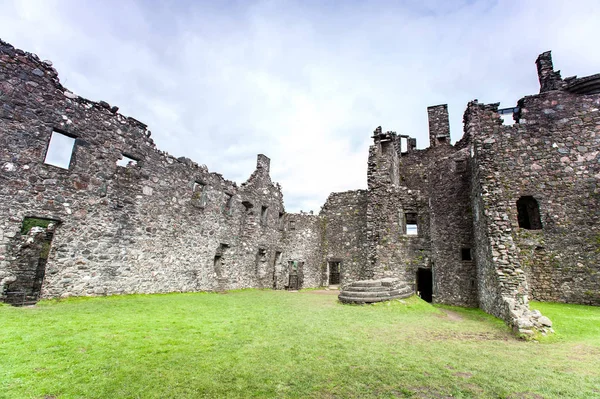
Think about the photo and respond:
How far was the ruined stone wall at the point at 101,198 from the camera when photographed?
29.8ft

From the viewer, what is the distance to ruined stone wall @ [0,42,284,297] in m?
9.07

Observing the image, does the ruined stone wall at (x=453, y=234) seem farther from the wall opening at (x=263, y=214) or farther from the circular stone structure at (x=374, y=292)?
the wall opening at (x=263, y=214)

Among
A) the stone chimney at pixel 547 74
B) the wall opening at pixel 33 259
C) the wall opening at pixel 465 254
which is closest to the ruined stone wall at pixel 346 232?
the wall opening at pixel 465 254

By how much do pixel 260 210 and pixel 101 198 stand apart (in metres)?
10.7

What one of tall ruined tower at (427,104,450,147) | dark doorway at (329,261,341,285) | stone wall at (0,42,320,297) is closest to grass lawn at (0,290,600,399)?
Answer: stone wall at (0,42,320,297)

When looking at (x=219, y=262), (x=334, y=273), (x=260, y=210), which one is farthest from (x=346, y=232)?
(x=219, y=262)

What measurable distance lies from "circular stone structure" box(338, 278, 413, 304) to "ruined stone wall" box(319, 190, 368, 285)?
8.26m

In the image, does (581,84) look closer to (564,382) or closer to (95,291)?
(564,382)

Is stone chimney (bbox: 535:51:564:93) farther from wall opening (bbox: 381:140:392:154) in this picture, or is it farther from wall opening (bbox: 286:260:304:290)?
wall opening (bbox: 286:260:304:290)

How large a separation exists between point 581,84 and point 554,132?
2646 millimetres

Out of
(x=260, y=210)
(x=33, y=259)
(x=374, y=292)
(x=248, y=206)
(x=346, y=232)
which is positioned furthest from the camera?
(x=346, y=232)

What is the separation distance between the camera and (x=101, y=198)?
11.0 meters

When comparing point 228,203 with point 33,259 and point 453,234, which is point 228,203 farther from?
point 453,234

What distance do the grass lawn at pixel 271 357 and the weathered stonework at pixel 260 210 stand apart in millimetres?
2388
